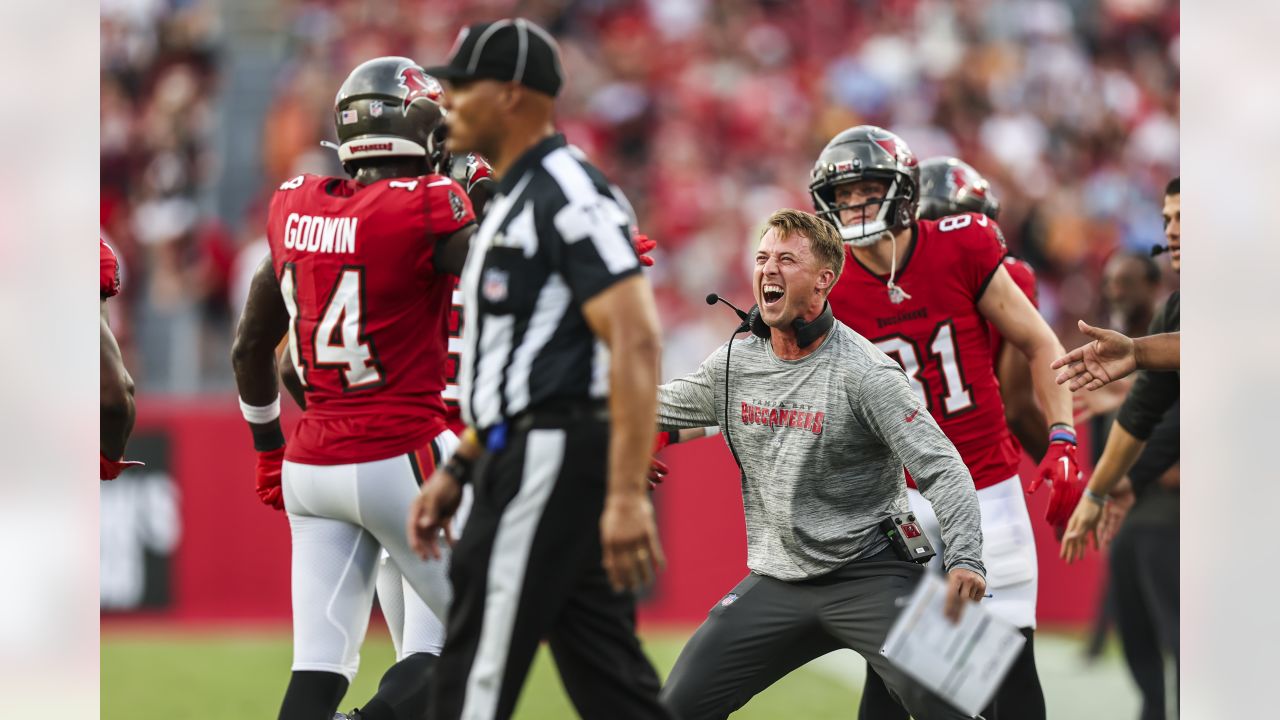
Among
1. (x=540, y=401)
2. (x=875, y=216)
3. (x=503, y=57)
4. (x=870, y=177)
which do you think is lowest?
(x=540, y=401)

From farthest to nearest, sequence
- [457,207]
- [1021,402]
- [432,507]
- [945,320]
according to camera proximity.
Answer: [1021,402], [945,320], [457,207], [432,507]

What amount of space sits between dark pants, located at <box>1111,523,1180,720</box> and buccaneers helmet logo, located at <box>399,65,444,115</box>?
418 cm

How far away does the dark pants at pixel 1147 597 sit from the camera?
7.04 m

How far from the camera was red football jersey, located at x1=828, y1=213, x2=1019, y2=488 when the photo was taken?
18.7 feet

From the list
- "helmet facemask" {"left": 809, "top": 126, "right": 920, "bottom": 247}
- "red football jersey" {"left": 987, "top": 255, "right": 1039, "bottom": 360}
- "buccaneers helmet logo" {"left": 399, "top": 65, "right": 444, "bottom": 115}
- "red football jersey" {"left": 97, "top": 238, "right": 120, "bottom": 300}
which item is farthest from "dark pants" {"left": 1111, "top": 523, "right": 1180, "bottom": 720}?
"red football jersey" {"left": 97, "top": 238, "right": 120, "bottom": 300}

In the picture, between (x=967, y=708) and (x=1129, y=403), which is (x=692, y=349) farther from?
(x=967, y=708)

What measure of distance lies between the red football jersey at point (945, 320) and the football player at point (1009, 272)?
48 centimetres

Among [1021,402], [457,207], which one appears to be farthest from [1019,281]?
[457,207]

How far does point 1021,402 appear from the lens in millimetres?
6496

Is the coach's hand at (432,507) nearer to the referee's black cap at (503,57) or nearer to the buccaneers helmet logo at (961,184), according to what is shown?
the referee's black cap at (503,57)

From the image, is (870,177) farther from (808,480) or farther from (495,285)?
(495,285)

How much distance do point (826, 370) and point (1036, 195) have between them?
415 inches

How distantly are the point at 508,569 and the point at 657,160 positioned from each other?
38.0 feet
